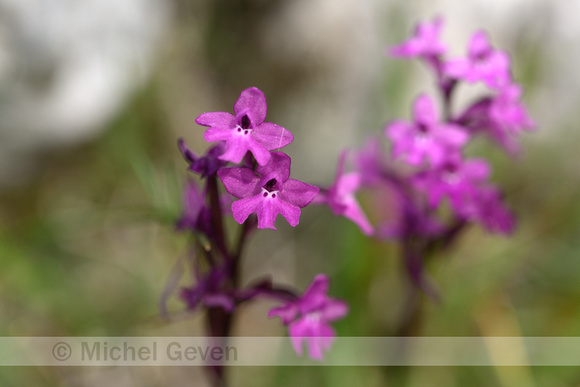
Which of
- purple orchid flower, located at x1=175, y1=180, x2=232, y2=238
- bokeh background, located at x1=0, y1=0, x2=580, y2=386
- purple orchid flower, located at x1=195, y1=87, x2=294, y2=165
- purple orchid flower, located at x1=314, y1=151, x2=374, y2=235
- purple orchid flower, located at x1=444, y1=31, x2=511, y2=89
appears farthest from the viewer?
bokeh background, located at x1=0, y1=0, x2=580, y2=386

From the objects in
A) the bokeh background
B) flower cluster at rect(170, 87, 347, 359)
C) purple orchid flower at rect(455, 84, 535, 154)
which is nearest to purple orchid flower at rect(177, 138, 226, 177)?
flower cluster at rect(170, 87, 347, 359)

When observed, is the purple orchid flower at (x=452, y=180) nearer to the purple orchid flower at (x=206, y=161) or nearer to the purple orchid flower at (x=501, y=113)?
the purple orchid flower at (x=501, y=113)

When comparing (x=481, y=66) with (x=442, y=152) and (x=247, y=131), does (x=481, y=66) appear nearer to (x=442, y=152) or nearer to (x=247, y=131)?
(x=442, y=152)

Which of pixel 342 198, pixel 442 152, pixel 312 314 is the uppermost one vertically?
pixel 442 152

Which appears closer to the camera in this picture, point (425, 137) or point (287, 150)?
point (425, 137)

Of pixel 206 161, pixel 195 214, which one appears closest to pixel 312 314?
pixel 195 214

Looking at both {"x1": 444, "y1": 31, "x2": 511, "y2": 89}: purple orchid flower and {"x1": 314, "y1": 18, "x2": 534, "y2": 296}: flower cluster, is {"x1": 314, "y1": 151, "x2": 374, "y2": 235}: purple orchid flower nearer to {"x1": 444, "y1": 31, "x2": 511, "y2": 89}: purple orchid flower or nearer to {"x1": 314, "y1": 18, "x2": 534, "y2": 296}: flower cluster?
{"x1": 314, "y1": 18, "x2": 534, "y2": 296}: flower cluster

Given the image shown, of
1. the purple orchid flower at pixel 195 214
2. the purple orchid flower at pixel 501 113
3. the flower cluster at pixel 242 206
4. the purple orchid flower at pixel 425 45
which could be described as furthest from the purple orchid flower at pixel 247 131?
the purple orchid flower at pixel 501 113
